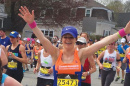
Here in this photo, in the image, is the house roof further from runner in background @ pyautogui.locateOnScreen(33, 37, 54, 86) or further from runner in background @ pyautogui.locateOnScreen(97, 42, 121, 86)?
runner in background @ pyautogui.locateOnScreen(33, 37, 54, 86)

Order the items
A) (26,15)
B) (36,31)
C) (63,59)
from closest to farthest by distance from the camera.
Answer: (26,15), (36,31), (63,59)

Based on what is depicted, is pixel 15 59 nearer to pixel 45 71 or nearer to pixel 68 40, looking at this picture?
pixel 45 71

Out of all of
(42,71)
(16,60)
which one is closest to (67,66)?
(42,71)

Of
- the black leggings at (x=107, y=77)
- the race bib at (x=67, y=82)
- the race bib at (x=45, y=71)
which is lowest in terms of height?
the black leggings at (x=107, y=77)

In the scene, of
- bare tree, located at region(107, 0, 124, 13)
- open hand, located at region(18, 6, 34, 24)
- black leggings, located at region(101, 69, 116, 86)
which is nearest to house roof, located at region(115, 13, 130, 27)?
bare tree, located at region(107, 0, 124, 13)

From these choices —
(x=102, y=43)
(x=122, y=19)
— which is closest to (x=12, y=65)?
(x=102, y=43)

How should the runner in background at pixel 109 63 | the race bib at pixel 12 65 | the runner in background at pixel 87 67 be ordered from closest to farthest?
1. the runner in background at pixel 87 67
2. the race bib at pixel 12 65
3. the runner in background at pixel 109 63

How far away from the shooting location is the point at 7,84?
2.85 meters

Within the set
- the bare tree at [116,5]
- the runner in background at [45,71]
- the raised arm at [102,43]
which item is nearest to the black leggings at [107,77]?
the runner in background at [45,71]

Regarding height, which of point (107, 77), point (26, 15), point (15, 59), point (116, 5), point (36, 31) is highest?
point (116, 5)

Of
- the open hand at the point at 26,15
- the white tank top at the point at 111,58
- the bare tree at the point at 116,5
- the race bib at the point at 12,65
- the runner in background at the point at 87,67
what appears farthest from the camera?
the bare tree at the point at 116,5

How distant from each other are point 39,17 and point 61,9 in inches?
111

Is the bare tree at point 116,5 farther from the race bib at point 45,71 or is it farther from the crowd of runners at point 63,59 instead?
the race bib at point 45,71

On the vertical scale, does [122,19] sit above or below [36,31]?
above
